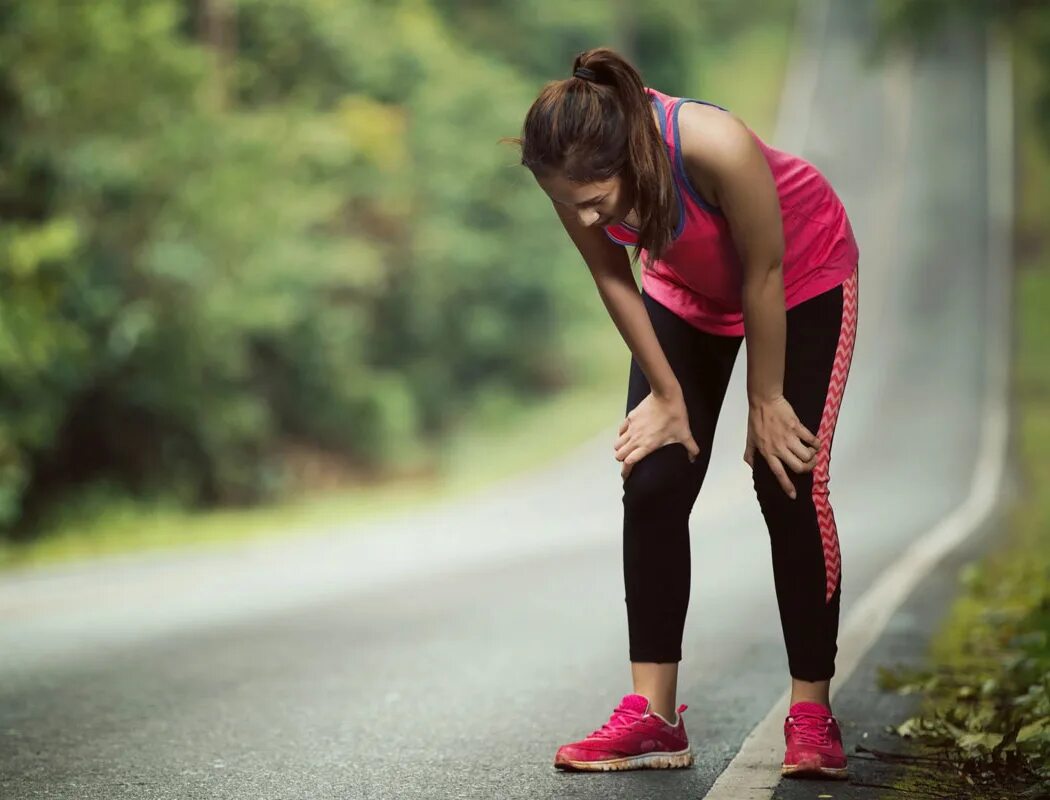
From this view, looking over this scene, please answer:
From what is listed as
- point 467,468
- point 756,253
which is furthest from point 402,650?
point 467,468

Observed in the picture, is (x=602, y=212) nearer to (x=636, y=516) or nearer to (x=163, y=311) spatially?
(x=636, y=516)

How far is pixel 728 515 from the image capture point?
1585cm

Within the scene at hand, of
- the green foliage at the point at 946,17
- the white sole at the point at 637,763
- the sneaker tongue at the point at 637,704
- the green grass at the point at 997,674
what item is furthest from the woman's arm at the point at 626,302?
the green foliage at the point at 946,17

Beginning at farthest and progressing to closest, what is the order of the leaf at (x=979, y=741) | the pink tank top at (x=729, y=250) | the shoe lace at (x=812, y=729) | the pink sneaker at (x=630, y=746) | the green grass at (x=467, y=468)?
the green grass at (x=467, y=468), the leaf at (x=979, y=741), the pink sneaker at (x=630, y=746), the shoe lace at (x=812, y=729), the pink tank top at (x=729, y=250)

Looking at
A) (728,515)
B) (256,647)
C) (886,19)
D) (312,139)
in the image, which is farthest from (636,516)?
(886,19)

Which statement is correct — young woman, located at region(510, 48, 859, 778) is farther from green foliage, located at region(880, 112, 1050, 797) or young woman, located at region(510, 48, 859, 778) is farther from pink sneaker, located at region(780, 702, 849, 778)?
green foliage, located at region(880, 112, 1050, 797)

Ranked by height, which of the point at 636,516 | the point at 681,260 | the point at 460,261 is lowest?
the point at 636,516

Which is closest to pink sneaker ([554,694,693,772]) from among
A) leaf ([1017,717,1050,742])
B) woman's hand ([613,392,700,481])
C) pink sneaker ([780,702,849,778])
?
pink sneaker ([780,702,849,778])

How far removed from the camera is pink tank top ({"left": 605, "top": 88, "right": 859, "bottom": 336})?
145 inches

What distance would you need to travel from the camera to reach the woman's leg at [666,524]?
13.0ft

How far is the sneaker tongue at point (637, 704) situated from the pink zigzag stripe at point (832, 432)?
537 mm

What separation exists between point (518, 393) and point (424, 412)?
290cm

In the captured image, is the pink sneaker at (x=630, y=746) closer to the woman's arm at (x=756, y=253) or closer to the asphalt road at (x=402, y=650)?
the asphalt road at (x=402, y=650)

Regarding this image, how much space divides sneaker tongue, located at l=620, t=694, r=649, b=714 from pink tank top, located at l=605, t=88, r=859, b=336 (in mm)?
975
